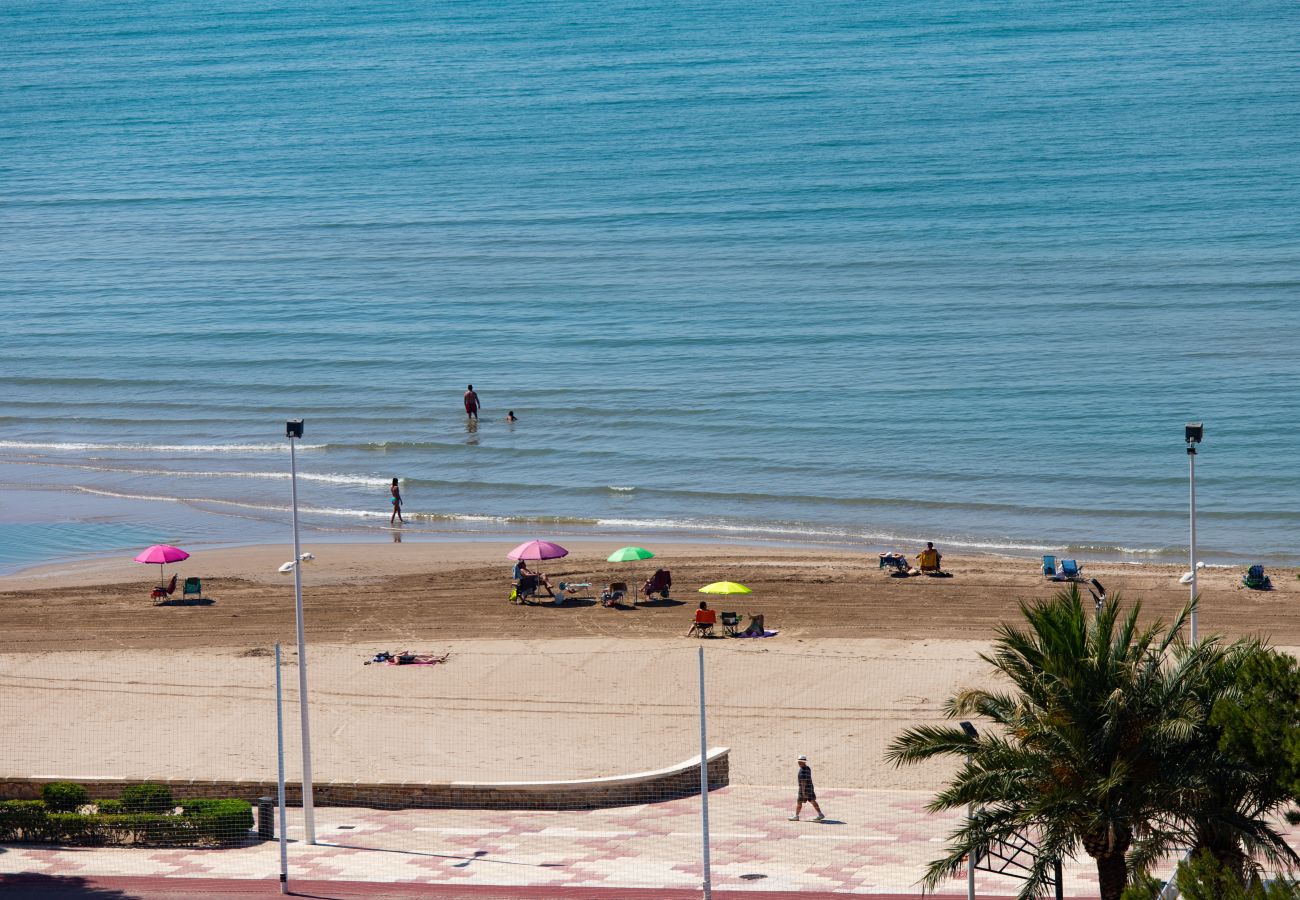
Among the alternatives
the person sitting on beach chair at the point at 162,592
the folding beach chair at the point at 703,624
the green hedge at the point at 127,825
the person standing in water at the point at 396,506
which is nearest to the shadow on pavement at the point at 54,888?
the green hedge at the point at 127,825

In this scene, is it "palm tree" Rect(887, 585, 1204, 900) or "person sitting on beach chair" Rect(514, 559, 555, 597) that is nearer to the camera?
"palm tree" Rect(887, 585, 1204, 900)

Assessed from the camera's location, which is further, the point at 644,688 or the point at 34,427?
the point at 34,427

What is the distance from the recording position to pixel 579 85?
320 feet

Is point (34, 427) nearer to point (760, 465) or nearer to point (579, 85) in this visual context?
point (760, 465)

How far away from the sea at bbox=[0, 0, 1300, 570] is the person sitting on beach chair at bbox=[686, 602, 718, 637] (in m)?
7.37

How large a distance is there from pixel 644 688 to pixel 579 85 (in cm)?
7752

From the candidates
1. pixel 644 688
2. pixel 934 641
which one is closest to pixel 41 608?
pixel 644 688

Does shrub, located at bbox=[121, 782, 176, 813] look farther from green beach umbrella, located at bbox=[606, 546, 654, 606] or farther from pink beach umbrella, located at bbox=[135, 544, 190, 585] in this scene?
green beach umbrella, located at bbox=[606, 546, 654, 606]

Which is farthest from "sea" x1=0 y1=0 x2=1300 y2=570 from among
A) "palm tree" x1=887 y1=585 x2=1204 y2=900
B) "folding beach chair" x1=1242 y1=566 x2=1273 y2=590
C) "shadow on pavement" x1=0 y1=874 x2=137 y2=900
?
"palm tree" x1=887 y1=585 x2=1204 y2=900

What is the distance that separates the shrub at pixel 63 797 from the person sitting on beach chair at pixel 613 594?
11.3 meters

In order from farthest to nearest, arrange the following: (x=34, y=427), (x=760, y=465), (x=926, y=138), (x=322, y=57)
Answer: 1. (x=322, y=57)
2. (x=926, y=138)
3. (x=34, y=427)
4. (x=760, y=465)

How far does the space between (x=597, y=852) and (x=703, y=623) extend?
919cm

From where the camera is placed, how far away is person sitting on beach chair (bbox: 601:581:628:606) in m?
28.6

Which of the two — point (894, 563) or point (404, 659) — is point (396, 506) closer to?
point (404, 659)
